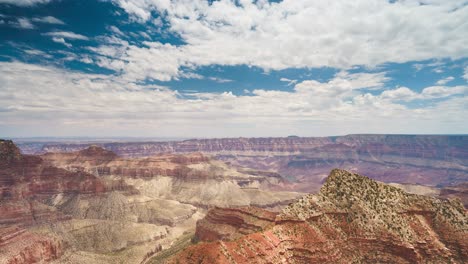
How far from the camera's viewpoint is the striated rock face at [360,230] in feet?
189

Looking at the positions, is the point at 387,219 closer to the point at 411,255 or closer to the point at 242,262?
Answer: the point at 411,255

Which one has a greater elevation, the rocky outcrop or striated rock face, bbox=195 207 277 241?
striated rock face, bbox=195 207 277 241

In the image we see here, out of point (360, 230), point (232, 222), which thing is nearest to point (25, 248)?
point (232, 222)

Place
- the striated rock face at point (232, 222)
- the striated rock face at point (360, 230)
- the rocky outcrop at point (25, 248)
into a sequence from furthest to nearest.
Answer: the rocky outcrop at point (25, 248)
the striated rock face at point (232, 222)
the striated rock face at point (360, 230)

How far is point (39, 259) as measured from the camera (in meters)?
107

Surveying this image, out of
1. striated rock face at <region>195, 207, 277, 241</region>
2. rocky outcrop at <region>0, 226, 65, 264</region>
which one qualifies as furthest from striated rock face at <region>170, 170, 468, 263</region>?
rocky outcrop at <region>0, 226, 65, 264</region>

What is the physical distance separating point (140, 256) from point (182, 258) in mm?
97203

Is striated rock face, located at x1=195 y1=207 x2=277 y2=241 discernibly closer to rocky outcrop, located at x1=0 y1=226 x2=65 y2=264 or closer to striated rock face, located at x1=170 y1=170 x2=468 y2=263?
striated rock face, located at x1=170 y1=170 x2=468 y2=263

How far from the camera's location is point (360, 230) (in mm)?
61750

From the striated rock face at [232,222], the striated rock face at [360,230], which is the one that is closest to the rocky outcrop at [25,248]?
the striated rock face at [232,222]

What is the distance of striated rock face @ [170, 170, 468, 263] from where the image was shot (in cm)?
5762

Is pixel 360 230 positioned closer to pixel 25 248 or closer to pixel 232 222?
pixel 232 222

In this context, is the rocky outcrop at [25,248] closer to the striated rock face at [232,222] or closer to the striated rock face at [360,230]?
the striated rock face at [232,222]

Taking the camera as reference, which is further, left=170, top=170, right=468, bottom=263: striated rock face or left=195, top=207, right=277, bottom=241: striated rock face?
left=195, top=207, right=277, bottom=241: striated rock face
